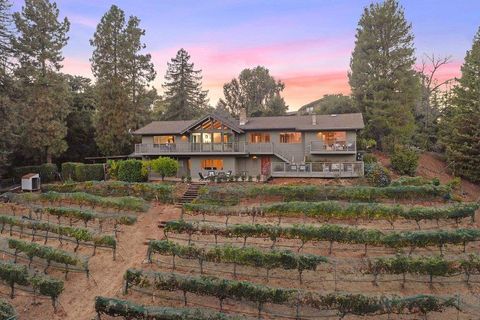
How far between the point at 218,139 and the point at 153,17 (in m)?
13.6

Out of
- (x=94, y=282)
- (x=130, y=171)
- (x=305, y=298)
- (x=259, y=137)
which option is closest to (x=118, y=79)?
(x=130, y=171)

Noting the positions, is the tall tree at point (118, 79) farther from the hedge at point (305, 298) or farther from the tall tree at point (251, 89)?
the hedge at point (305, 298)

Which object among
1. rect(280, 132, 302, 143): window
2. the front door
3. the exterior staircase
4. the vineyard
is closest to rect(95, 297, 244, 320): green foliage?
the vineyard

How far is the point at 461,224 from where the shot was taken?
22.4 m

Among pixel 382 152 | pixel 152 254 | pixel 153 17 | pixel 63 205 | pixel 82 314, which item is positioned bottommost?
pixel 82 314

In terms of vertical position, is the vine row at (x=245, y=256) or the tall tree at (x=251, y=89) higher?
the tall tree at (x=251, y=89)

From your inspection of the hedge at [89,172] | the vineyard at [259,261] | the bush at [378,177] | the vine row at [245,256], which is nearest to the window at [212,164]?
the vineyard at [259,261]

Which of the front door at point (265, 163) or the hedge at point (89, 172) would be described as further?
the hedge at point (89, 172)

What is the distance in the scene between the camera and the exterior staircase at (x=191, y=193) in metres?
29.0

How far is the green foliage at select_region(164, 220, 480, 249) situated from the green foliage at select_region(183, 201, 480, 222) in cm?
227

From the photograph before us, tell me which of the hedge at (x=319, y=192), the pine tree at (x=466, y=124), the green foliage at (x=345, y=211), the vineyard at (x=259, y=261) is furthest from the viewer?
the pine tree at (x=466, y=124)

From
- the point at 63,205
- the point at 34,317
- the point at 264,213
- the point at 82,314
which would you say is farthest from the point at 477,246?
the point at 63,205

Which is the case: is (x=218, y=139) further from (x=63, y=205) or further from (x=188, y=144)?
(x=63, y=205)

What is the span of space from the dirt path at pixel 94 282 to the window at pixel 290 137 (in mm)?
17424
